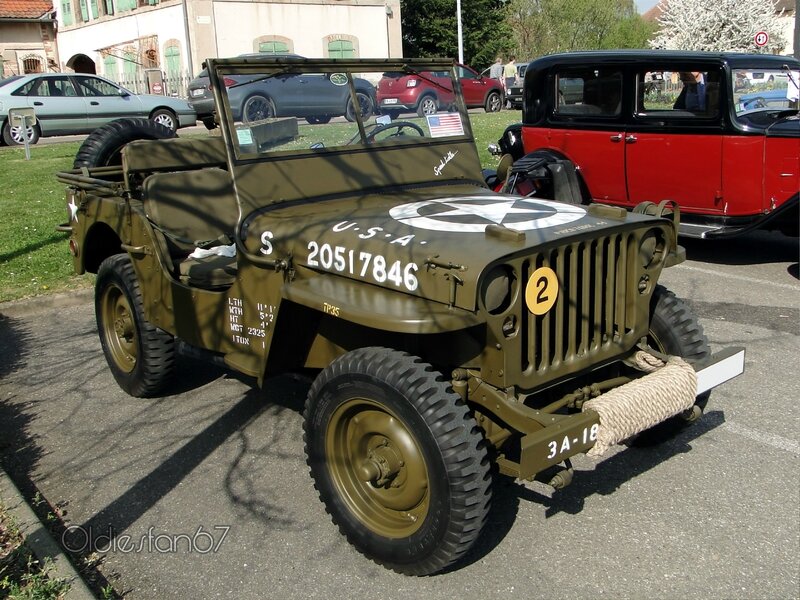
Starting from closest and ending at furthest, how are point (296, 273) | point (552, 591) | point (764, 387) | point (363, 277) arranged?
1. point (552, 591)
2. point (363, 277)
3. point (296, 273)
4. point (764, 387)

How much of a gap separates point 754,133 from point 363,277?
523 cm

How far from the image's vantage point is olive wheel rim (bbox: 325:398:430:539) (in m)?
3.11

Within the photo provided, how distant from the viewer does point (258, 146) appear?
159 inches

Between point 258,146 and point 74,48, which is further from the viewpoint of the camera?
point 74,48

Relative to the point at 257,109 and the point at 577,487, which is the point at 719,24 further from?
the point at 577,487

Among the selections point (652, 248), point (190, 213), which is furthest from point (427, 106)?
point (652, 248)

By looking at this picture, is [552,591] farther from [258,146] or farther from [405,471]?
[258,146]

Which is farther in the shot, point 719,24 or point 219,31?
point 719,24

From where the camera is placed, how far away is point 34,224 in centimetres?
931

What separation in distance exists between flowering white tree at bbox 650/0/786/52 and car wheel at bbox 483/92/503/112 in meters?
7.37

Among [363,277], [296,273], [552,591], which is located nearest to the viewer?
[552,591]

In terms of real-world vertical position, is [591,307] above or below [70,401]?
above

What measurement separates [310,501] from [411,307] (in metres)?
1.20

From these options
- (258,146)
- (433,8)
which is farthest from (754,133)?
(433,8)
